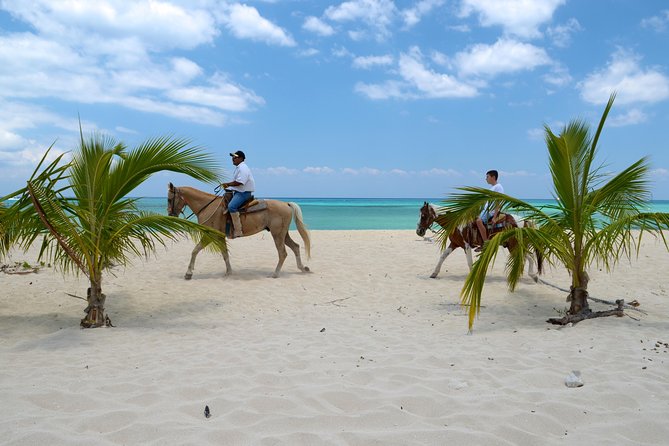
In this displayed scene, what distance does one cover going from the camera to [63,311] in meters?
6.81

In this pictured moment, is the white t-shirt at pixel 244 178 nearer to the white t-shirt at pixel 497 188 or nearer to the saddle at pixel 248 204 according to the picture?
the saddle at pixel 248 204

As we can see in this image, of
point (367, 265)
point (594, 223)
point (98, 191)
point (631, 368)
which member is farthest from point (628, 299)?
point (98, 191)

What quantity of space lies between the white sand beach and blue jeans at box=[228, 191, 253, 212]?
1.73 meters

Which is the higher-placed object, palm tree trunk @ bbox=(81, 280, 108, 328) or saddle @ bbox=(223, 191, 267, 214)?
saddle @ bbox=(223, 191, 267, 214)

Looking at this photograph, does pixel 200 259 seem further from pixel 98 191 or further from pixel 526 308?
pixel 526 308

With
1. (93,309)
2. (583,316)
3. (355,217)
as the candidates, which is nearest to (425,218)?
(583,316)

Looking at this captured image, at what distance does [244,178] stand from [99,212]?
3561 millimetres

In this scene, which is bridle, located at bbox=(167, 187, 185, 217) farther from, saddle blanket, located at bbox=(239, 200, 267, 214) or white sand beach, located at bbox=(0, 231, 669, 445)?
white sand beach, located at bbox=(0, 231, 669, 445)

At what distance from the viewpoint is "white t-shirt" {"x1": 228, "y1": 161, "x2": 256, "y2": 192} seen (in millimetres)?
9148

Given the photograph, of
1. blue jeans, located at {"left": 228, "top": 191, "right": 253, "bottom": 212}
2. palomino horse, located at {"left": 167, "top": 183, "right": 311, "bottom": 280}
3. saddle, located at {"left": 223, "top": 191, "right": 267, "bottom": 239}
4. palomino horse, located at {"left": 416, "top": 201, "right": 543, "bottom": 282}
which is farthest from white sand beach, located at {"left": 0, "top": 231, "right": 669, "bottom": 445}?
blue jeans, located at {"left": 228, "top": 191, "right": 253, "bottom": 212}

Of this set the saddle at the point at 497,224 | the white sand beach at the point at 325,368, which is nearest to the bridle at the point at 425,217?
the saddle at the point at 497,224

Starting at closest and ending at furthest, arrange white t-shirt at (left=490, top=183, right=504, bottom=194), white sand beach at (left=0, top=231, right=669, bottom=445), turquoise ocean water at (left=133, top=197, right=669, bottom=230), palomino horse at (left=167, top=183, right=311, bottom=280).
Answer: white sand beach at (left=0, top=231, right=669, bottom=445) < white t-shirt at (left=490, top=183, right=504, bottom=194) < palomino horse at (left=167, top=183, right=311, bottom=280) < turquoise ocean water at (left=133, top=197, right=669, bottom=230)

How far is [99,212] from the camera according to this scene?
593cm

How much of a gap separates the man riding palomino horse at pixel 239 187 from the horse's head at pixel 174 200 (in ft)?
3.33
